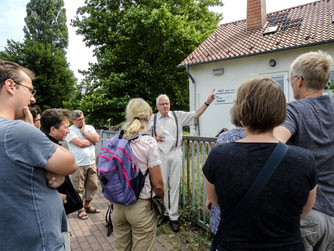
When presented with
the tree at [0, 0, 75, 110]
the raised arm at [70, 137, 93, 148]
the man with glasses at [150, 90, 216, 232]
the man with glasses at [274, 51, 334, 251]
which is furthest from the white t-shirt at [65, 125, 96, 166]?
the tree at [0, 0, 75, 110]

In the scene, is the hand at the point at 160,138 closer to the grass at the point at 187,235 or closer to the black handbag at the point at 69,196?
the grass at the point at 187,235

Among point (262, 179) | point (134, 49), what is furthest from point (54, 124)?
point (134, 49)

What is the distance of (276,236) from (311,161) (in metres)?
0.42

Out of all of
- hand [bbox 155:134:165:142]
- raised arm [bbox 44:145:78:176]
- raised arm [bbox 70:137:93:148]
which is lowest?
raised arm [bbox 70:137:93:148]

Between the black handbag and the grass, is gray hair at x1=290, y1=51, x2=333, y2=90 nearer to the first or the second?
the black handbag

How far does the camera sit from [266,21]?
12812 mm

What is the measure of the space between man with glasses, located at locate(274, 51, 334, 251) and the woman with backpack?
118 centimetres

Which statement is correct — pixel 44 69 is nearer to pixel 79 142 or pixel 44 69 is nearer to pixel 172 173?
pixel 79 142

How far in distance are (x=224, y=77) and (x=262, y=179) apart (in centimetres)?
1105

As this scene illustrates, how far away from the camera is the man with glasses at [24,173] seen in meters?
1.27

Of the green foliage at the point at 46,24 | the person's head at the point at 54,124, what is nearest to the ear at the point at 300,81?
the person's head at the point at 54,124

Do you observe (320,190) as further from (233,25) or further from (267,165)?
(233,25)

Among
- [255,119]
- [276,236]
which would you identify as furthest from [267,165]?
[276,236]

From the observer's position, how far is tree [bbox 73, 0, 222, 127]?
46.3 feet
